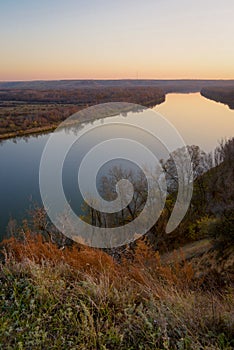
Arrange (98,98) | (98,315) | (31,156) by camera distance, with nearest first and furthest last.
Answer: (98,315) → (31,156) → (98,98)

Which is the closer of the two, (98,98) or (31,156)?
(31,156)

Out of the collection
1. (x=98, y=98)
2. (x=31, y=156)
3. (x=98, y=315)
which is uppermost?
(x=98, y=98)

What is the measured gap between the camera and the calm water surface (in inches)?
767

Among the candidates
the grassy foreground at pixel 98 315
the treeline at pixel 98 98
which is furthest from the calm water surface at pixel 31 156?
the treeline at pixel 98 98

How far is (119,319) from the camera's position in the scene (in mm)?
2586

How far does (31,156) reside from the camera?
3025cm

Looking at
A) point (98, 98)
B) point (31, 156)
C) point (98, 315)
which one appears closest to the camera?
point (98, 315)

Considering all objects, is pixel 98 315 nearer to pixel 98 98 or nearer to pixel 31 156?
pixel 31 156

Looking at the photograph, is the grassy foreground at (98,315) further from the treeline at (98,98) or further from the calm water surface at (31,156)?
the treeline at (98,98)

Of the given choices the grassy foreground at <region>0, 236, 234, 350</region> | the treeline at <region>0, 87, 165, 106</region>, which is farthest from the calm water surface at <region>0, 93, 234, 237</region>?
the treeline at <region>0, 87, 165, 106</region>

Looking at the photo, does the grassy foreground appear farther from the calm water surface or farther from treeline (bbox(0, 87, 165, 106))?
treeline (bbox(0, 87, 165, 106))

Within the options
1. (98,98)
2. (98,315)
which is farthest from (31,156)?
(98,98)

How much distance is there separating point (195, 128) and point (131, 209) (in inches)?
910

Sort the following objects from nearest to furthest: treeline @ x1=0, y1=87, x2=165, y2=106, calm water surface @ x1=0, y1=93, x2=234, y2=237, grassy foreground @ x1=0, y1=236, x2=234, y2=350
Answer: grassy foreground @ x1=0, y1=236, x2=234, y2=350, calm water surface @ x1=0, y1=93, x2=234, y2=237, treeline @ x1=0, y1=87, x2=165, y2=106
